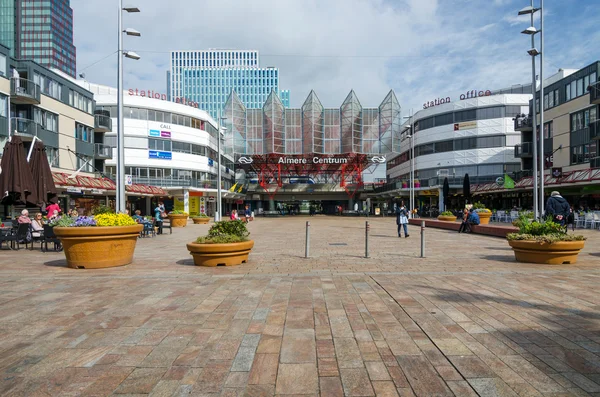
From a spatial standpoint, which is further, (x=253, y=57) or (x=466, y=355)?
(x=253, y=57)

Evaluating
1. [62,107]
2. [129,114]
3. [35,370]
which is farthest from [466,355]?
[129,114]

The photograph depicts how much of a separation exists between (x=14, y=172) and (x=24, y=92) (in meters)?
19.7

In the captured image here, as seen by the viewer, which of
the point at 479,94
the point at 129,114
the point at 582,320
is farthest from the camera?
the point at 479,94

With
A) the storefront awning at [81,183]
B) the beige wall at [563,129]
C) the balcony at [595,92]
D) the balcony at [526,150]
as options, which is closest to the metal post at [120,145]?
the storefront awning at [81,183]

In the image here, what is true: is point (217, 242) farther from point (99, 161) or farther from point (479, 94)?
point (479, 94)

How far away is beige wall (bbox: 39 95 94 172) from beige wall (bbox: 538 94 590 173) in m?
43.0

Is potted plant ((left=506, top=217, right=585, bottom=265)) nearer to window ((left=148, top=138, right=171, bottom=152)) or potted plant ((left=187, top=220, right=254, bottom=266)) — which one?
potted plant ((left=187, top=220, right=254, bottom=266))

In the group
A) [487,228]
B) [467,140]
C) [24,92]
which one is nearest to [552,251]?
[487,228]

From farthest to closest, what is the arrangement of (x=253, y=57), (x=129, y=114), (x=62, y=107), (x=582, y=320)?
(x=253, y=57) → (x=129, y=114) → (x=62, y=107) → (x=582, y=320)

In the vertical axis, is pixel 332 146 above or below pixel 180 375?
above

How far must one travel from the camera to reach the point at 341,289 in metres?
6.34

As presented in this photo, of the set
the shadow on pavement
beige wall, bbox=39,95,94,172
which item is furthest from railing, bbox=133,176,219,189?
the shadow on pavement

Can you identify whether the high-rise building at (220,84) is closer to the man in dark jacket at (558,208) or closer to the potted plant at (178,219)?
the potted plant at (178,219)

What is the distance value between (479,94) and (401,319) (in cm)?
5375
